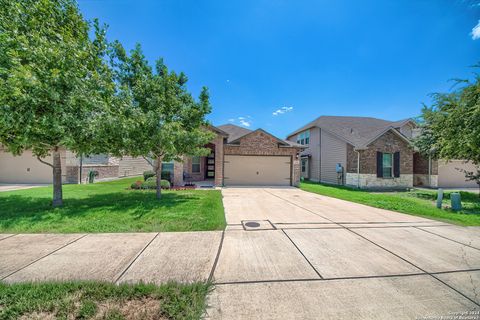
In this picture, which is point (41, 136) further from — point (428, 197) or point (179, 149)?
point (428, 197)

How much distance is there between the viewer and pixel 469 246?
449 centimetres

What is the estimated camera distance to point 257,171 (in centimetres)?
1529

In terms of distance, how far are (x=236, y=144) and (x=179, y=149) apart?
6.39 metres

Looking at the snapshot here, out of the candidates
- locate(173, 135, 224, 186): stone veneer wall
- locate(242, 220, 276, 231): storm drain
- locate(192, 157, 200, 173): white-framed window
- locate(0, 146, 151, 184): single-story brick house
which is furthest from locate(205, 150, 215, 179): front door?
locate(242, 220, 276, 231): storm drain

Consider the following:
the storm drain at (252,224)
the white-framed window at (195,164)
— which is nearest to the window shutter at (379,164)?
the storm drain at (252,224)

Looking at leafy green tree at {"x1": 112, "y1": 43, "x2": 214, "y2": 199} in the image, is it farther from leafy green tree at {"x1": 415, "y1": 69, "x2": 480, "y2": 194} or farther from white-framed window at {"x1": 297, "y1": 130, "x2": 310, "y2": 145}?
white-framed window at {"x1": 297, "y1": 130, "x2": 310, "y2": 145}

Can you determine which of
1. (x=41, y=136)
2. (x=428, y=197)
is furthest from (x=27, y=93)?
(x=428, y=197)

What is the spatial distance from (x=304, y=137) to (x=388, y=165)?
8.82 meters

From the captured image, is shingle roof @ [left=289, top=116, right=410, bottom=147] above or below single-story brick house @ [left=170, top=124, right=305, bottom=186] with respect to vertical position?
above

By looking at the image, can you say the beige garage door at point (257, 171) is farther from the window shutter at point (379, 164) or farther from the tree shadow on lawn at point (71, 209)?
the tree shadow on lawn at point (71, 209)

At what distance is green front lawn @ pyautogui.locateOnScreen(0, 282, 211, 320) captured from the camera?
2338 mm

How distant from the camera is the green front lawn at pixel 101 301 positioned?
2.34 m

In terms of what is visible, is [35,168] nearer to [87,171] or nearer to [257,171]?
[87,171]

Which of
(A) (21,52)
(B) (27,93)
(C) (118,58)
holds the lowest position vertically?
(B) (27,93)
